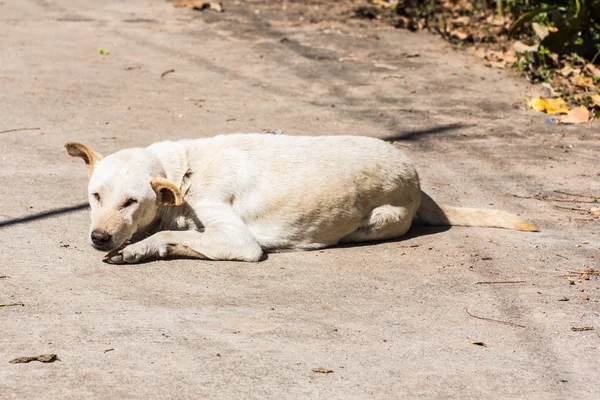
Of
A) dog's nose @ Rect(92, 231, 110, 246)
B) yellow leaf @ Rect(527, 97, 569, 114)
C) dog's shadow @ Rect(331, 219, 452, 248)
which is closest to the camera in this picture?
dog's nose @ Rect(92, 231, 110, 246)

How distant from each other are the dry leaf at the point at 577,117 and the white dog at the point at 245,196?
4289mm

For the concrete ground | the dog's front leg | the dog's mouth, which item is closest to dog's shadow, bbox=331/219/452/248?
the concrete ground

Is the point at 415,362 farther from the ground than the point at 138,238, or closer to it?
farther from the ground

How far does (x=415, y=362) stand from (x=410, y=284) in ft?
4.00

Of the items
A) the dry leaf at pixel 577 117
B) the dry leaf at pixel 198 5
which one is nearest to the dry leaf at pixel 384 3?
Result: the dry leaf at pixel 198 5

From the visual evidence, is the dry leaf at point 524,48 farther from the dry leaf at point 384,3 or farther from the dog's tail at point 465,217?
the dog's tail at point 465,217

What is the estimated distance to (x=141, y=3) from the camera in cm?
1543

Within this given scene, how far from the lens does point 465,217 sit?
22.9ft

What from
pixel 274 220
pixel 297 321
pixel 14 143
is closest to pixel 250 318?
pixel 297 321

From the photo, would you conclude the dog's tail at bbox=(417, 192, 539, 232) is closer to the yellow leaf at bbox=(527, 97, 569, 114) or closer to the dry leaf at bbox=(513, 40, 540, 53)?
the yellow leaf at bbox=(527, 97, 569, 114)

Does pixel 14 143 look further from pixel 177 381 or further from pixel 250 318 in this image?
pixel 177 381

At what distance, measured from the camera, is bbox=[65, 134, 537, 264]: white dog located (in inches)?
235

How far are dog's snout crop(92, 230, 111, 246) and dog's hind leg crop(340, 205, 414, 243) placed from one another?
5.67 feet

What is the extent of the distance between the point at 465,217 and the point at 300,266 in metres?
1.56
